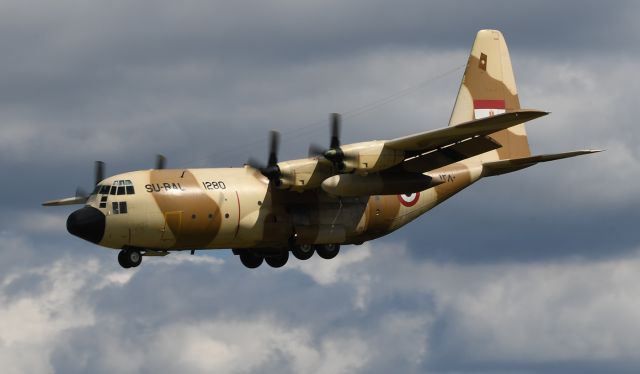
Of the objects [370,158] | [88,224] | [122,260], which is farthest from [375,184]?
[88,224]

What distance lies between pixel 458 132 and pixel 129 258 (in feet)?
→ 36.6

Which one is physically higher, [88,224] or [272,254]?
[88,224]

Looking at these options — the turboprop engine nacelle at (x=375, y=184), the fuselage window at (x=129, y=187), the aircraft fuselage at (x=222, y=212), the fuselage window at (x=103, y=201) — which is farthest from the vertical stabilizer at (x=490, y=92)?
the fuselage window at (x=103, y=201)

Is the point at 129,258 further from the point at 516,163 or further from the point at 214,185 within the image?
the point at 516,163

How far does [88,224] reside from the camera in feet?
133

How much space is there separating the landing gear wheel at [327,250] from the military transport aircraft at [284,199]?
5cm

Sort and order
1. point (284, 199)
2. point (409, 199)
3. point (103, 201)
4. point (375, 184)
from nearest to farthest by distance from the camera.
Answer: point (103, 201), point (375, 184), point (284, 199), point (409, 199)

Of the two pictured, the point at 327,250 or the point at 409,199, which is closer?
the point at 327,250

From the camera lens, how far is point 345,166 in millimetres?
41281

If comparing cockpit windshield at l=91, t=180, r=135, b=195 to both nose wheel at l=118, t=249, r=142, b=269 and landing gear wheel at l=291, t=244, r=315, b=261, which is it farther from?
landing gear wheel at l=291, t=244, r=315, b=261

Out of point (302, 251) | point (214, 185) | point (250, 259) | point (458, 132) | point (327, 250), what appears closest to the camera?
point (458, 132)

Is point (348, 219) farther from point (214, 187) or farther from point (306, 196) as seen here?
point (214, 187)

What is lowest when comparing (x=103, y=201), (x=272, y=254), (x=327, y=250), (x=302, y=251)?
(x=272, y=254)

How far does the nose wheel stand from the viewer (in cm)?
4172
